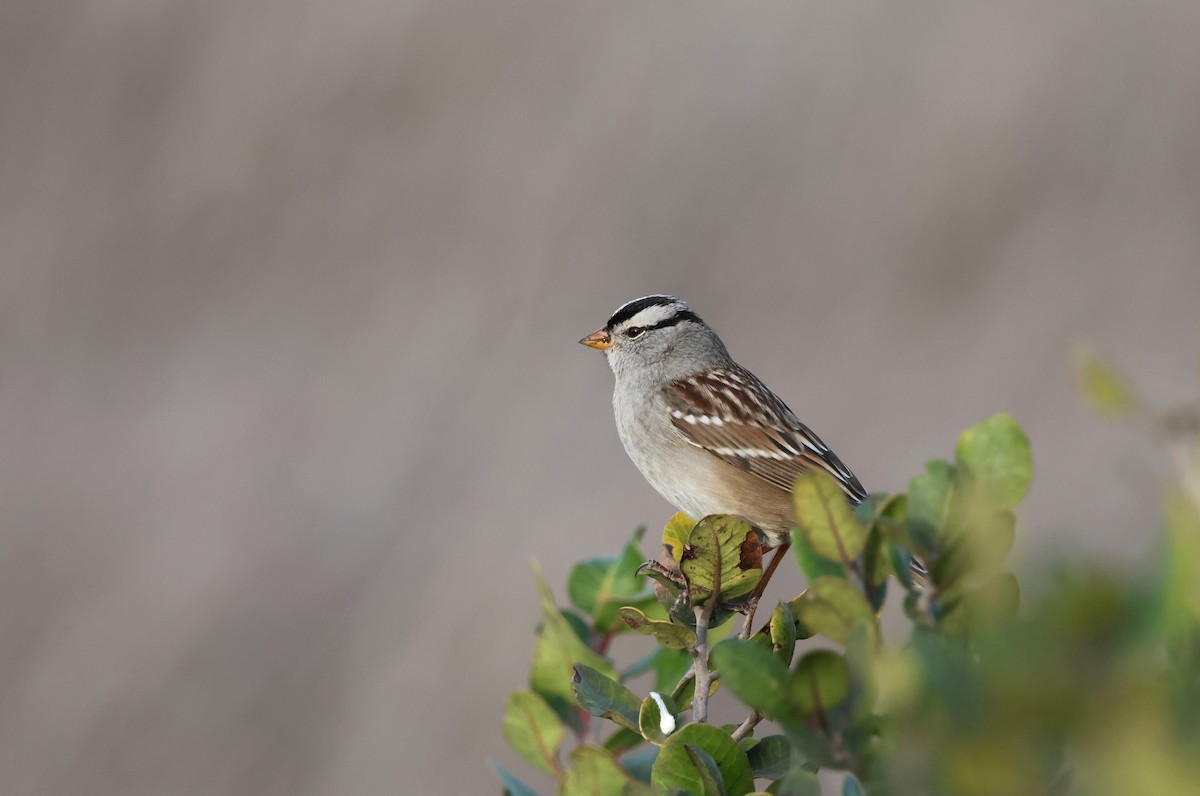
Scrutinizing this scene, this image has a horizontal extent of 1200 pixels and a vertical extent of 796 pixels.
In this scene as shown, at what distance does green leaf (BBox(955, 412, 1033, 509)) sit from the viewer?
1.12 meters

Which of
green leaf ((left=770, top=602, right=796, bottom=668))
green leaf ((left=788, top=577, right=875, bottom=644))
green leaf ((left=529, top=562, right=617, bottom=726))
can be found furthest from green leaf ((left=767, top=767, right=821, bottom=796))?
green leaf ((left=529, top=562, right=617, bottom=726))

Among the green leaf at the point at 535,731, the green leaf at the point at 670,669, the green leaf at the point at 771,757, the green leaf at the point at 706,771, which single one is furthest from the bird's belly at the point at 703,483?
the green leaf at the point at 706,771

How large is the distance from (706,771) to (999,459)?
448 millimetres

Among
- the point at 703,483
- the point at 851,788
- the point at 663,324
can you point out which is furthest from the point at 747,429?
the point at 851,788

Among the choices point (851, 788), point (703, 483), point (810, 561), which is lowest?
point (851, 788)

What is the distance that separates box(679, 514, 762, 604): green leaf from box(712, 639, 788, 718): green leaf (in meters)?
Answer: 0.64

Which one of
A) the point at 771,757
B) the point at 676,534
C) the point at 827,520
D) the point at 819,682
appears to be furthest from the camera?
the point at 676,534

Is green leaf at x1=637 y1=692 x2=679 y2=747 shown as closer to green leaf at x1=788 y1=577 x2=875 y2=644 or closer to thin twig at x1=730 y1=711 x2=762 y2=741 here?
thin twig at x1=730 y1=711 x2=762 y2=741

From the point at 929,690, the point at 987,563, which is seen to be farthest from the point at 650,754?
the point at 929,690

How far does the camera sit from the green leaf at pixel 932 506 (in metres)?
1.15

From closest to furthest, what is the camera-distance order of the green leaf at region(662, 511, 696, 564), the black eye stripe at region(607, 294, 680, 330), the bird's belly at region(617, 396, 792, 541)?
the green leaf at region(662, 511, 696, 564)
the bird's belly at region(617, 396, 792, 541)
the black eye stripe at region(607, 294, 680, 330)

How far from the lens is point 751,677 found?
42.7 inches

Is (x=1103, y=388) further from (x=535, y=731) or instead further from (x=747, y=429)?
(x=747, y=429)

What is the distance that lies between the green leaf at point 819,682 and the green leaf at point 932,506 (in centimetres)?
15
